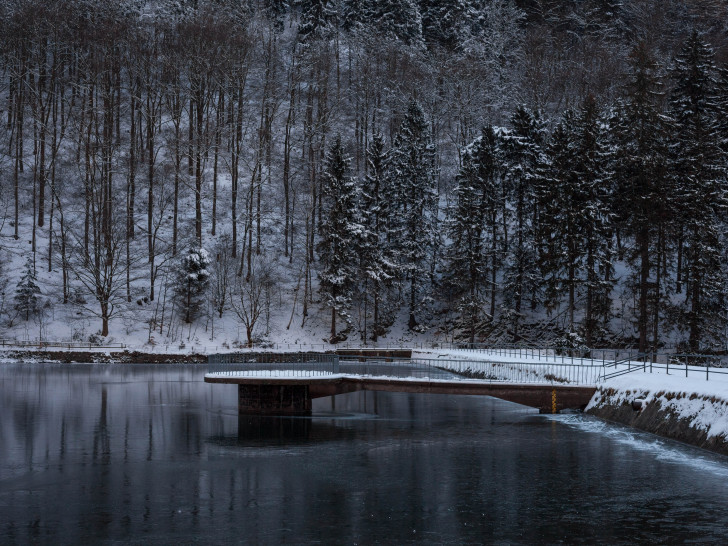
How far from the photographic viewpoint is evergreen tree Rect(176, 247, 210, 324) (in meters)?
68.3

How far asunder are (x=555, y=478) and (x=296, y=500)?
750 cm

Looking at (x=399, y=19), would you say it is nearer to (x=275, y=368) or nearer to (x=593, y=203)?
(x=593, y=203)

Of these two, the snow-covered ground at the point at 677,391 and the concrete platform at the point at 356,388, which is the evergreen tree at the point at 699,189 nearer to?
the snow-covered ground at the point at 677,391

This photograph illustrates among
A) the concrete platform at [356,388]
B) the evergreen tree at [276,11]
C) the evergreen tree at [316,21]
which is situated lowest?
the concrete platform at [356,388]

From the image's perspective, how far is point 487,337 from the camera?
222 ft

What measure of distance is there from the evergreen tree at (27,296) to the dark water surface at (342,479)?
3086 cm

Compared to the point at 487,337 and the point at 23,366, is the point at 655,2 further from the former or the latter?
the point at 23,366

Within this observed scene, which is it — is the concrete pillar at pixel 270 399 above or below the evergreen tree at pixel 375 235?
below

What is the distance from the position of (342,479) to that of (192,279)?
4869 cm

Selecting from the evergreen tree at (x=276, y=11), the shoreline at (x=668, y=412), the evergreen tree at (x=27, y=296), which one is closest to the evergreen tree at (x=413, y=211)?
the evergreen tree at (x=27, y=296)

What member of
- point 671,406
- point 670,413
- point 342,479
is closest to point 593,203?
point 671,406

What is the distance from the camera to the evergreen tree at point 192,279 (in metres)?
68.3

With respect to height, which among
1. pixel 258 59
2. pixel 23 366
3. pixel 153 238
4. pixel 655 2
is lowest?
pixel 23 366

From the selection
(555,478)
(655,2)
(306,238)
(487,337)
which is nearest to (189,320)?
(306,238)
